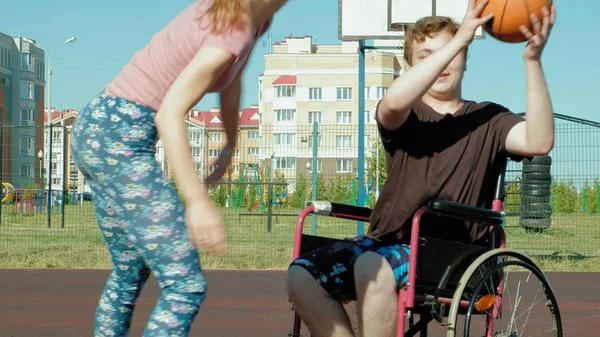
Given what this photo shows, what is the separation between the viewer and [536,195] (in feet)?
56.3

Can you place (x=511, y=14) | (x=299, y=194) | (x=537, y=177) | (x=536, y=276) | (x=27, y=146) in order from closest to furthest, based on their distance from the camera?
(x=511, y=14)
(x=536, y=276)
(x=537, y=177)
(x=27, y=146)
(x=299, y=194)

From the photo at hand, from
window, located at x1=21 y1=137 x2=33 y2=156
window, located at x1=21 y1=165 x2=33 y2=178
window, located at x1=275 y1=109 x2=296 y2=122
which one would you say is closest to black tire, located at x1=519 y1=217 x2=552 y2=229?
window, located at x1=21 y1=137 x2=33 y2=156

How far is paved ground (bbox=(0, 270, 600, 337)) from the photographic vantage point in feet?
22.7

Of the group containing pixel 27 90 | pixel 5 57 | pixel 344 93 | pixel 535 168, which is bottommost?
pixel 535 168

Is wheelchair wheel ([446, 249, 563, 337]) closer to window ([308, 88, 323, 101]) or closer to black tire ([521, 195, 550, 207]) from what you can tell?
black tire ([521, 195, 550, 207])

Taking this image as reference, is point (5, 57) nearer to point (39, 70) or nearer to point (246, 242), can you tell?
point (39, 70)

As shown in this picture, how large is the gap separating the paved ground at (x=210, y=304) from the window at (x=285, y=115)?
80068mm

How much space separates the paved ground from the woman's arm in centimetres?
380

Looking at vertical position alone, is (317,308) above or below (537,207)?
above

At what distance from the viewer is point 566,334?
6.77m

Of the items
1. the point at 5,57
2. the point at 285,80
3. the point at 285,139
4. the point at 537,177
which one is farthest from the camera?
the point at 285,80

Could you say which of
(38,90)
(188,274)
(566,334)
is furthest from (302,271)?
A: (38,90)

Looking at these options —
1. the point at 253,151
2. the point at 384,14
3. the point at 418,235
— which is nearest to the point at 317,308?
the point at 418,235

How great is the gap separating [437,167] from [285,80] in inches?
3387
